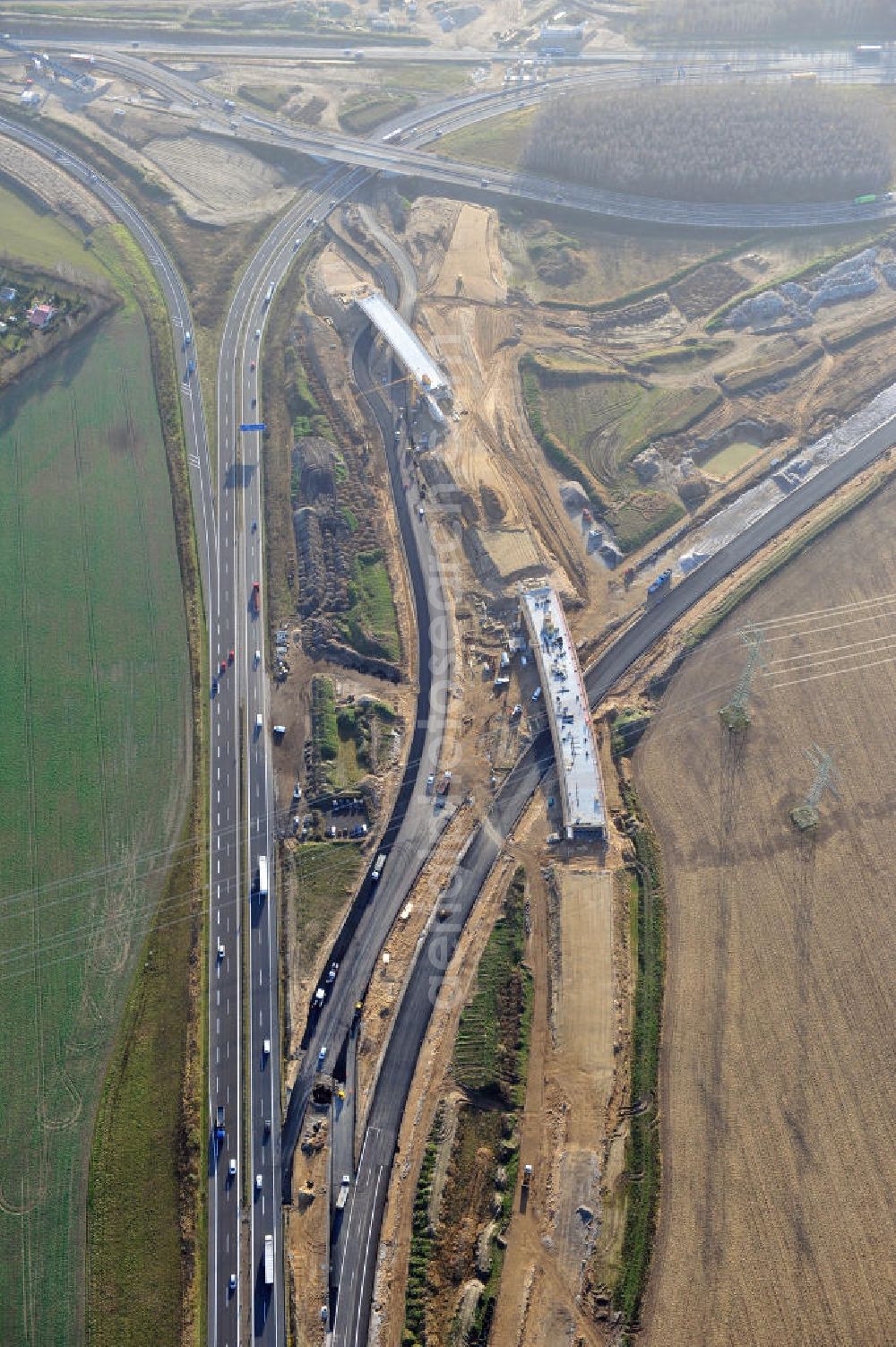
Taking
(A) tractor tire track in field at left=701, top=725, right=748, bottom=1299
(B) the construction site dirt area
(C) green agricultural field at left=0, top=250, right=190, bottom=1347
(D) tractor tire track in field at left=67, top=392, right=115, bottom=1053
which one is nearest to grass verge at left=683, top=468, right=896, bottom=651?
(A) tractor tire track in field at left=701, top=725, right=748, bottom=1299

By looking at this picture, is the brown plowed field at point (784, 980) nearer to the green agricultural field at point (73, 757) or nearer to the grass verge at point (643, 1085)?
the grass verge at point (643, 1085)

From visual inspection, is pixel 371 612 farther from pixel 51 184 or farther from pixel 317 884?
pixel 51 184

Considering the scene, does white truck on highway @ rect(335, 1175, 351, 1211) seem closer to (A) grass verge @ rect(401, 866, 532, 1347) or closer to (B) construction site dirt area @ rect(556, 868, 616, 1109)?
(A) grass verge @ rect(401, 866, 532, 1347)

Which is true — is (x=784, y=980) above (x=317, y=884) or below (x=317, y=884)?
below

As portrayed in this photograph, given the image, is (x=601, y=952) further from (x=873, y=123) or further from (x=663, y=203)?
(x=873, y=123)

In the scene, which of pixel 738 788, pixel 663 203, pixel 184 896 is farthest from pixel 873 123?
pixel 184 896

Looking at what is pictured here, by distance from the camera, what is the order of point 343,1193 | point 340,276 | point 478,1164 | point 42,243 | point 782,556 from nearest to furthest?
point 343,1193
point 478,1164
point 782,556
point 340,276
point 42,243

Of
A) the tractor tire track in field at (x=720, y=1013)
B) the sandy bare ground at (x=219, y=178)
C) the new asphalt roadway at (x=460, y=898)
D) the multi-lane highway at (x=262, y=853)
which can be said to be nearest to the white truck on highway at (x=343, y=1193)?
the new asphalt roadway at (x=460, y=898)

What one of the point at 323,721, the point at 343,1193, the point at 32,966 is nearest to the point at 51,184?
the point at 323,721
